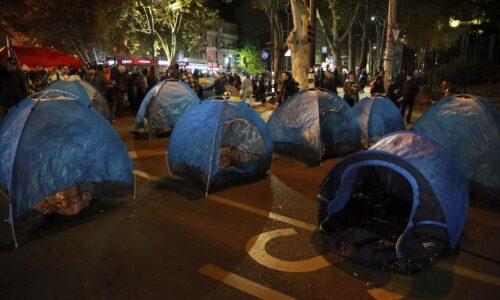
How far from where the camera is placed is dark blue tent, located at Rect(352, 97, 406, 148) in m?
10.2

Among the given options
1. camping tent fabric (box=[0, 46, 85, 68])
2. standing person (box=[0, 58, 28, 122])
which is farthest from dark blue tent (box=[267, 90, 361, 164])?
camping tent fabric (box=[0, 46, 85, 68])

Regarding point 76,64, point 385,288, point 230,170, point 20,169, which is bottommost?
point 385,288

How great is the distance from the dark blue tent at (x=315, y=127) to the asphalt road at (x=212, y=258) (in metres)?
2.53

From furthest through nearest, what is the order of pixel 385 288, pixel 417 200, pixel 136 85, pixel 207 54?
pixel 207 54 → pixel 136 85 → pixel 417 200 → pixel 385 288

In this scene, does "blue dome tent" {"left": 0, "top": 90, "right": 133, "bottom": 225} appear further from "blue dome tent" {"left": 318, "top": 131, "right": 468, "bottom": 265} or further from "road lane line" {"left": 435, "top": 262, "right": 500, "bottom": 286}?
"road lane line" {"left": 435, "top": 262, "right": 500, "bottom": 286}

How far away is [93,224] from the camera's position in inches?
228

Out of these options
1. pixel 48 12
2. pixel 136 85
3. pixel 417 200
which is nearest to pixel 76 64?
pixel 136 85

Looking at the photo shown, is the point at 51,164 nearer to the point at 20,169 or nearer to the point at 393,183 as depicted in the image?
the point at 20,169

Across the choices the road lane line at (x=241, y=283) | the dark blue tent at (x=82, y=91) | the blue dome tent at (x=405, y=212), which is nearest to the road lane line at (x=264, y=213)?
the blue dome tent at (x=405, y=212)

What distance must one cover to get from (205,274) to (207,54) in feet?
225

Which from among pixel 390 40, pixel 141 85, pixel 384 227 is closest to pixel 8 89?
pixel 141 85

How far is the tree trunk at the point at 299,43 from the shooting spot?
54.2 feet

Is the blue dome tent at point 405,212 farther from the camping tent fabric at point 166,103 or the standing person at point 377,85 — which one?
the standing person at point 377,85

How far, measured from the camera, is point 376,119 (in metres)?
10.2
